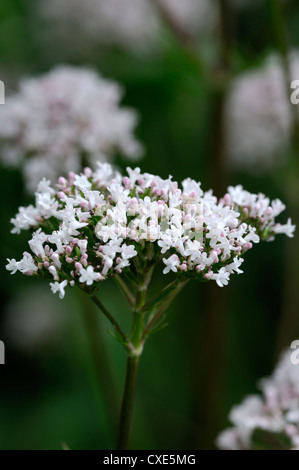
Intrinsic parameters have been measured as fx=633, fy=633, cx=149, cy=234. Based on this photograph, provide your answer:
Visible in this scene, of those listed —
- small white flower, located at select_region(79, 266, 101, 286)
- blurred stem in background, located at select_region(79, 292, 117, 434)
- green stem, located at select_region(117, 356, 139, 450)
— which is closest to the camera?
small white flower, located at select_region(79, 266, 101, 286)

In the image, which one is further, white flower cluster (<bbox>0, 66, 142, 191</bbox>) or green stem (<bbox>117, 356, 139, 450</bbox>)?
white flower cluster (<bbox>0, 66, 142, 191</bbox>)

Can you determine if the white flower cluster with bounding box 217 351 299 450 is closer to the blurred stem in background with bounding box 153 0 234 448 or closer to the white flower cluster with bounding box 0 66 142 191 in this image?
the blurred stem in background with bounding box 153 0 234 448

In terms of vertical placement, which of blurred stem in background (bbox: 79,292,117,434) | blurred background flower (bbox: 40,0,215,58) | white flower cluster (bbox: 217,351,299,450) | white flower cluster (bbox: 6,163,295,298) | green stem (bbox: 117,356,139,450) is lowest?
green stem (bbox: 117,356,139,450)

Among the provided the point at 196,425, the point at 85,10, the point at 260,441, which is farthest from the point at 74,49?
the point at 260,441

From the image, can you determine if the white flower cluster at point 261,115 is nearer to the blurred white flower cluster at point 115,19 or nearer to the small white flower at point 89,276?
the blurred white flower cluster at point 115,19

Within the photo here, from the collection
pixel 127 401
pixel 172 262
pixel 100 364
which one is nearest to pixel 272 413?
pixel 127 401

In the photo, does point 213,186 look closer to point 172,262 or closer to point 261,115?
point 261,115

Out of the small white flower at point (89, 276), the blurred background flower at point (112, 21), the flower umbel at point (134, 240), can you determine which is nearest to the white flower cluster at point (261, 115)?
the blurred background flower at point (112, 21)

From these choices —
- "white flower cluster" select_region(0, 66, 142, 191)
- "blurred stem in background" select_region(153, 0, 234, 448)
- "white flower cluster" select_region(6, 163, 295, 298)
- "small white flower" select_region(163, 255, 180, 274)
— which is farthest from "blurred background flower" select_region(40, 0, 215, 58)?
"small white flower" select_region(163, 255, 180, 274)
